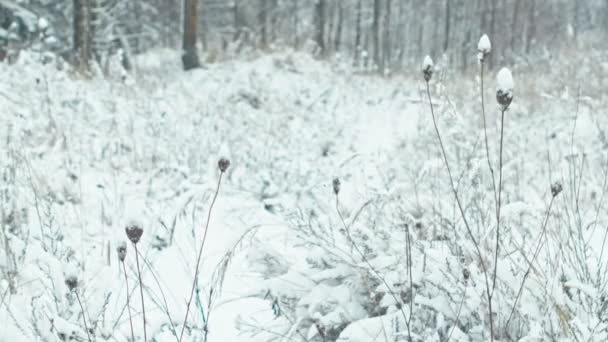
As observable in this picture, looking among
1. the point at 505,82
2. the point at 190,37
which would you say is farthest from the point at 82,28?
the point at 505,82

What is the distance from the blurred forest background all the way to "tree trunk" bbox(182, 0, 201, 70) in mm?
20

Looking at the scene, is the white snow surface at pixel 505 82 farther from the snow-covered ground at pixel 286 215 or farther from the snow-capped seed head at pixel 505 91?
the snow-covered ground at pixel 286 215

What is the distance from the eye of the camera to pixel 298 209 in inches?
134

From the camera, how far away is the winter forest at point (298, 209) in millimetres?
1945

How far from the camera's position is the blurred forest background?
11594 millimetres

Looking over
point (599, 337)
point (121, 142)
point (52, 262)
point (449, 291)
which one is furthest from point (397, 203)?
point (121, 142)

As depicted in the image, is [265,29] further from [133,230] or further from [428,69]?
[133,230]

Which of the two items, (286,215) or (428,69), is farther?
(286,215)

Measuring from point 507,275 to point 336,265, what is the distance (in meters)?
0.66

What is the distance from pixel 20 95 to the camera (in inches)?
238

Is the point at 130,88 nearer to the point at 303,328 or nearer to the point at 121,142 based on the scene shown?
the point at 121,142

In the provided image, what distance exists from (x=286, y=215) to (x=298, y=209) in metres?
0.88

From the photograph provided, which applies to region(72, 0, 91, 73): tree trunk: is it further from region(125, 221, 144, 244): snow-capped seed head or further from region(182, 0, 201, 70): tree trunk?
region(125, 221, 144, 244): snow-capped seed head

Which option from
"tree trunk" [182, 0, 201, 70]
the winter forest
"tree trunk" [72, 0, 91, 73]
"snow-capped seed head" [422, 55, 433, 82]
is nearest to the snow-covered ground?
the winter forest
